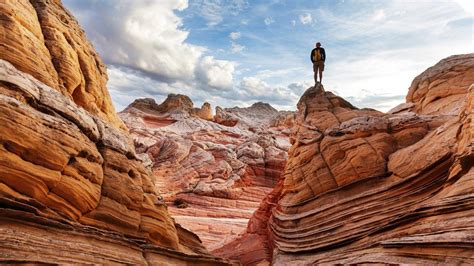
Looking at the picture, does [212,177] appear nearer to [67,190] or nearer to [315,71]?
[315,71]

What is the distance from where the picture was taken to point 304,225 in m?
13.6

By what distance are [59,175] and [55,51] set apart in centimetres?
584

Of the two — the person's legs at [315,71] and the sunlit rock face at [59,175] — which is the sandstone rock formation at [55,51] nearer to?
the sunlit rock face at [59,175]

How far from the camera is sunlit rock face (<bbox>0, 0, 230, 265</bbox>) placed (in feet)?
21.6

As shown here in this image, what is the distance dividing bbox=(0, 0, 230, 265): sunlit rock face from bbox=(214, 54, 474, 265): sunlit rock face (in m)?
4.69

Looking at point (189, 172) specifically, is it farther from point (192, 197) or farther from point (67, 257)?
point (67, 257)

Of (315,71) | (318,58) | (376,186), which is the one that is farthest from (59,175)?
(315,71)

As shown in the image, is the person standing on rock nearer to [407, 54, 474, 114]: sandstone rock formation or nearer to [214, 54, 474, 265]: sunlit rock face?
[214, 54, 474, 265]: sunlit rock face

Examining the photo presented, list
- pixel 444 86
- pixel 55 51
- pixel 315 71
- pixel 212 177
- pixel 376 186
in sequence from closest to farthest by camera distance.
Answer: pixel 55 51, pixel 376 186, pixel 444 86, pixel 315 71, pixel 212 177

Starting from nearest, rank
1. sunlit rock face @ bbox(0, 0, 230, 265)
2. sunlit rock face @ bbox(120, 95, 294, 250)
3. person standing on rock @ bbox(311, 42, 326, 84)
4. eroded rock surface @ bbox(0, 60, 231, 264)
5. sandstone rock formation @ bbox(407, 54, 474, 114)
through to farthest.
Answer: eroded rock surface @ bbox(0, 60, 231, 264) < sunlit rock face @ bbox(0, 0, 230, 265) < sandstone rock formation @ bbox(407, 54, 474, 114) < person standing on rock @ bbox(311, 42, 326, 84) < sunlit rock face @ bbox(120, 95, 294, 250)

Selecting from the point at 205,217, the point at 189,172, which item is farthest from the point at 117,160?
the point at 189,172

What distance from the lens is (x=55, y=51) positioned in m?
11.5

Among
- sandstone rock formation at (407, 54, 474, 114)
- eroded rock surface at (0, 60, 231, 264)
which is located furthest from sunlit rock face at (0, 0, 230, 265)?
sandstone rock formation at (407, 54, 474, 114)

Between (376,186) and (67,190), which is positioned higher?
(376,186)
